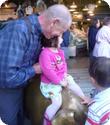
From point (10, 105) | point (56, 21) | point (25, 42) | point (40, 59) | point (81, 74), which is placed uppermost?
point (56, 21)

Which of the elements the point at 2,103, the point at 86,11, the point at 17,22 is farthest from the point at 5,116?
the point at 86,11

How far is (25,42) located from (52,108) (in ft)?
1.32

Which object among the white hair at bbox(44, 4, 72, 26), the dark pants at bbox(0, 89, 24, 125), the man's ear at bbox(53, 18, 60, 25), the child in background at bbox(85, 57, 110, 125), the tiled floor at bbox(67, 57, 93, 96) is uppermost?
the white hair at bbox(44, 4, 72, 26)

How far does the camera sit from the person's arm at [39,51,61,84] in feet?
7.39

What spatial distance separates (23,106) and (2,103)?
134mm

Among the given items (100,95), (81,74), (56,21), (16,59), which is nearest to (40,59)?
(16,59)

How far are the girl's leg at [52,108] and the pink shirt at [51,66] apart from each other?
0.35 feet

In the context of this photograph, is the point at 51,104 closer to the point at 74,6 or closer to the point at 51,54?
the point at 51,54

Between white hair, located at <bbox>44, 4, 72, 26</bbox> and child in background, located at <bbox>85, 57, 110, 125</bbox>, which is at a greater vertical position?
white hair, located at <bbox>44, 4, 72, 26</bbox>

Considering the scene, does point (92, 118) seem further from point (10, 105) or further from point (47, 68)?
point (10, 105)

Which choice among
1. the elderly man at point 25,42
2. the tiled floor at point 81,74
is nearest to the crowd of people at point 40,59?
the elderly man at point 25,42

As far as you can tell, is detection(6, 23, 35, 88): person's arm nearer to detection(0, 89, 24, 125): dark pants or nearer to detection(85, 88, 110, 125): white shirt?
detection(0, 89, 24, 125): dark pants

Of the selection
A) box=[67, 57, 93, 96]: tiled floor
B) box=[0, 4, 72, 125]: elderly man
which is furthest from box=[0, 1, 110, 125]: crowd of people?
box=[67, 57, 93, 96]: tiled floor

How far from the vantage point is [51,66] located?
7.42 ft
